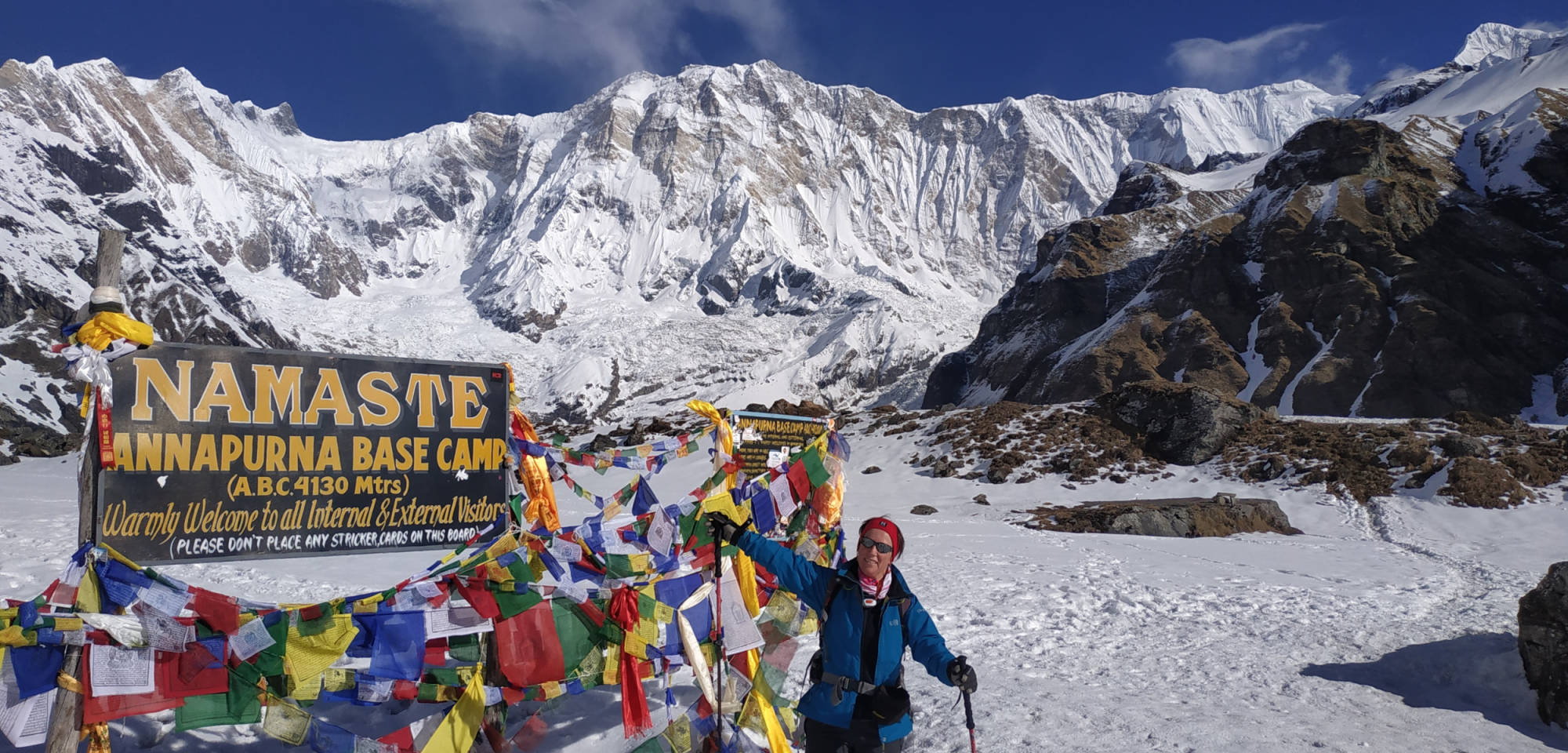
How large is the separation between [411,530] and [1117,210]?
5569 inches

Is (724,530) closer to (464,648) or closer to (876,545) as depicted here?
(876,545)

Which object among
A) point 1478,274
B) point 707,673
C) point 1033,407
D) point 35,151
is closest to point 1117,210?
point 1478,274

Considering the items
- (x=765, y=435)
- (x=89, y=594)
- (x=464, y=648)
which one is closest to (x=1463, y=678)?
(x=464, y=648)

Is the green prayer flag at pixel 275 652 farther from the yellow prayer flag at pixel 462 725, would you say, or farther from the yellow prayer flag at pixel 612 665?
the yellow prayer flag at pixel 612 665

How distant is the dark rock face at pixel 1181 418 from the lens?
95.6 ft

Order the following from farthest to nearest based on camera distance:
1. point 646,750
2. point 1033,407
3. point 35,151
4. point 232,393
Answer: point 35,151 → point 1033,407 → point 646,750 → point 232,393

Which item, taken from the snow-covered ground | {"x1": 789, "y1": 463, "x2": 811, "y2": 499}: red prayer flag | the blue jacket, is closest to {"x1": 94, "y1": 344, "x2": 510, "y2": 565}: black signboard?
the snow-covered ground

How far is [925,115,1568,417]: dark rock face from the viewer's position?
5688 centimetres

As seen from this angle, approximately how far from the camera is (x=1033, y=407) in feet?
118

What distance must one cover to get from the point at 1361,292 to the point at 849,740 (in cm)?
7428

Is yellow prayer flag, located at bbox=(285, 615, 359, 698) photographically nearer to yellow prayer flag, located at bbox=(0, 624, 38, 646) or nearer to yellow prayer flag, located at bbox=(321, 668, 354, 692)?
yellow prayer flag, located at bbox=(321, 668, 354, 692)

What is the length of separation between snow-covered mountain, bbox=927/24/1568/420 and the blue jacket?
6432cm

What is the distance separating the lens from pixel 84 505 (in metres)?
4.29

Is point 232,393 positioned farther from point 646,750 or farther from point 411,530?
point 646,750
